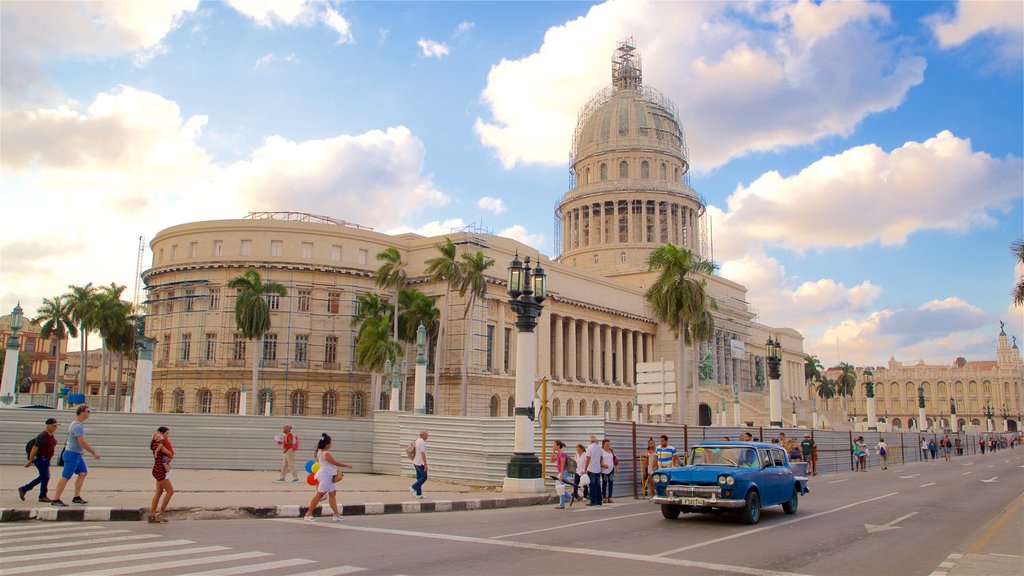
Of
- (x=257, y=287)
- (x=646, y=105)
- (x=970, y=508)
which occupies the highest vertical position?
(x=646, y=105)

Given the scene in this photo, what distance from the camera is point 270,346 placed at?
61188 millimetres

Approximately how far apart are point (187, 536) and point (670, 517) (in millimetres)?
8930

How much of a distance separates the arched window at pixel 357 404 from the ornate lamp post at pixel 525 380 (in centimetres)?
4327

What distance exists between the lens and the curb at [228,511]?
1355 cm

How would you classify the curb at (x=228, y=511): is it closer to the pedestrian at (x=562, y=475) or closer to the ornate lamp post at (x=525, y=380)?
the pedestrian at (x=562, y=475)

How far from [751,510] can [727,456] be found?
4.19 feet

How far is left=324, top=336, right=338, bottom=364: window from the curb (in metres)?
46.7

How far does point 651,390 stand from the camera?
74.7 feet

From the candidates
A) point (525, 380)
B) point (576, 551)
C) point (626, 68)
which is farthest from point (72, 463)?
point (626, 68)

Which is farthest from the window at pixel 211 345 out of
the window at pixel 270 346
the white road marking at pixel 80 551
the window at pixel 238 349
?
the white road marking at pixel 80 551

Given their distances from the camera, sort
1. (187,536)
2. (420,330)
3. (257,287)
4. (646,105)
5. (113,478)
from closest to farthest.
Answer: (187,536), (113,478), (420,330), (257,287), (646,105)

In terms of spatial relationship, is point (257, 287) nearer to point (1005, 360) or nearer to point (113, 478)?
point (113, 478)

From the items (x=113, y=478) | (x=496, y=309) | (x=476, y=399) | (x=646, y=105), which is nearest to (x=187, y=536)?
(x=113, y=478)

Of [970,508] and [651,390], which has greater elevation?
[651,390]
